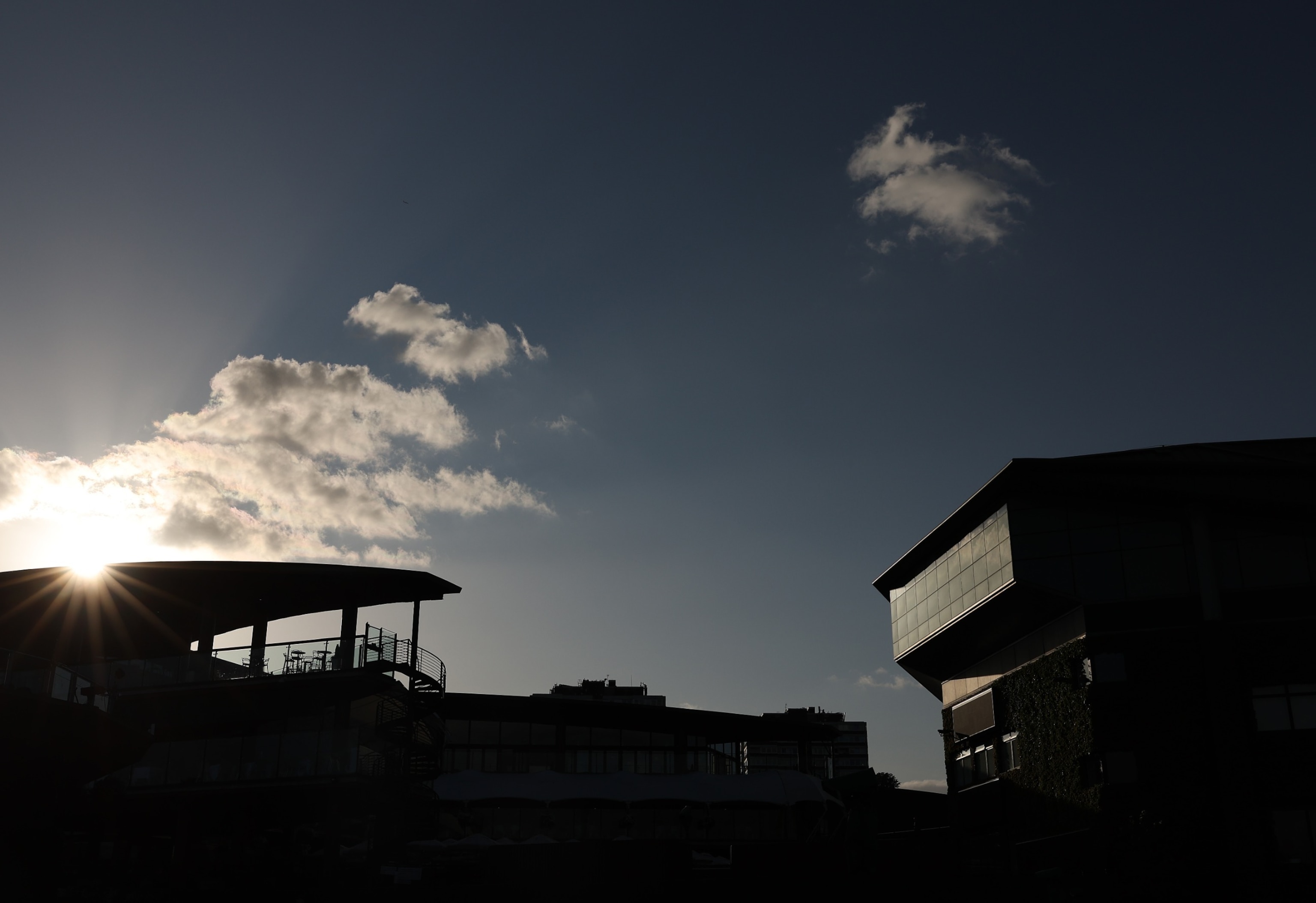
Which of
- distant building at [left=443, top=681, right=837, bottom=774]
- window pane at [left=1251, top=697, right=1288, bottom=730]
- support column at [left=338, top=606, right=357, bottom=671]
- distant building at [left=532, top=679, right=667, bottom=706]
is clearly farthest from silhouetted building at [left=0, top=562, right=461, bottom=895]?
distant building at [left=532, top=679, right=667, bottom=706]

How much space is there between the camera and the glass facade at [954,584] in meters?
40.9

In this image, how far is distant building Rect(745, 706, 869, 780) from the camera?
63219mm

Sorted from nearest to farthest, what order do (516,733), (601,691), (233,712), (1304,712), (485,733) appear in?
(1304,712), (233,712), (485,733), (516,733), (601,691)

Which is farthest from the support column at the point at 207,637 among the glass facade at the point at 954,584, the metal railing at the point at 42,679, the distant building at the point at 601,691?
the distant building at the point at 601,691

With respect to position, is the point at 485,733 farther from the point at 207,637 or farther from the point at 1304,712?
the point at 1304,712

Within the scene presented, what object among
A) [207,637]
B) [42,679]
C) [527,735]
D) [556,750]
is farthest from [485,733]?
[42,679]

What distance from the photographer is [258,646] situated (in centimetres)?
4106

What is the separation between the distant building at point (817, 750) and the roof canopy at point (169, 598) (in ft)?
66.7

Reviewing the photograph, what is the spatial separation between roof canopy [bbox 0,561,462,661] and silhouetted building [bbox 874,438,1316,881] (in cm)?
2163

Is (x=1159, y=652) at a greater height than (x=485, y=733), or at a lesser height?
greater

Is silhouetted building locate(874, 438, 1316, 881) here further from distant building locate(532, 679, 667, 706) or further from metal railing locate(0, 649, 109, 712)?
distant building locate(532, 679, 667, 706)

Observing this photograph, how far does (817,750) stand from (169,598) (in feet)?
439

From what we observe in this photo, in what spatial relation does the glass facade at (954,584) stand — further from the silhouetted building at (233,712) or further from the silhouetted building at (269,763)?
the silhouetted building at (233,712)

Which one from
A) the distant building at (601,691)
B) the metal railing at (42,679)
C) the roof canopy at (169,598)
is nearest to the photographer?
the metal railing at (42,679)
